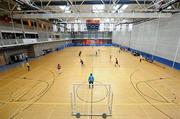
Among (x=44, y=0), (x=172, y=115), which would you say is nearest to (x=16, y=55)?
(x=44, y=0)

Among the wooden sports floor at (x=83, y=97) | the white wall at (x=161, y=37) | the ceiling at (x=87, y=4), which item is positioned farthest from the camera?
the white wall at (x=161, y=37)

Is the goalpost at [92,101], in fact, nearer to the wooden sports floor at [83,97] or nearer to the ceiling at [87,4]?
the wooden sports floor at [83,97]

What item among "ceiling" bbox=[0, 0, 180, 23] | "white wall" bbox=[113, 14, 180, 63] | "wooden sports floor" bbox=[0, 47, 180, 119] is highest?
"ceiling" bbox=[0, 0, 180, 23]

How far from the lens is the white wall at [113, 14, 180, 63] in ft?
52.7

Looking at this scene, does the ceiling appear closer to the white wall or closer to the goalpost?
the white wall

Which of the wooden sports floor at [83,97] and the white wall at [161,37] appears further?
the white wall at [161,37]

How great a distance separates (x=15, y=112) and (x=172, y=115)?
10015 millimetres

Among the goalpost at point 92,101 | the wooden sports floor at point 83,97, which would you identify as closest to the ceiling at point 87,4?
the wooden sports floor at point 83,97

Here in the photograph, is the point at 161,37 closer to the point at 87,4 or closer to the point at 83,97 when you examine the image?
the point at 87,4

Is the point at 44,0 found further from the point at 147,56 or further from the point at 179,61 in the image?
the point at 147,56

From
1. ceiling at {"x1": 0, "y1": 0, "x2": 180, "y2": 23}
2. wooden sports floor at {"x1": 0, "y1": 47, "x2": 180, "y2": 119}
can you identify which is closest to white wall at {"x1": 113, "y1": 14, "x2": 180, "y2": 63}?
ceiling at {"x1": 0, "y1": 0, "x2": 180, "y2": 23}

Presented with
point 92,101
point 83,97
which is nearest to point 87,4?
point 83,97

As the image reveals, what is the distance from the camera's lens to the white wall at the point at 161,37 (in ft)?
52.7

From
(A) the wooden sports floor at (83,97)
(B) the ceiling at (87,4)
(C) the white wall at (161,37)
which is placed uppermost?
(B) the ceiling at (87,4)
